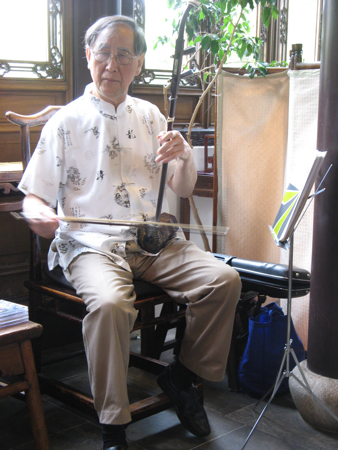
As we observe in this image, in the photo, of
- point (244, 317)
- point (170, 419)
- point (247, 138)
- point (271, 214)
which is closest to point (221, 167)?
point (247, 138)

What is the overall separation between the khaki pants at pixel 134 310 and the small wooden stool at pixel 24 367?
0.21m

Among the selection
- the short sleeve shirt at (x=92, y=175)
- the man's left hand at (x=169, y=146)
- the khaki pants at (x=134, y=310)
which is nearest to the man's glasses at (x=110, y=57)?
the short sleeve shirt at (x=92, y=175)

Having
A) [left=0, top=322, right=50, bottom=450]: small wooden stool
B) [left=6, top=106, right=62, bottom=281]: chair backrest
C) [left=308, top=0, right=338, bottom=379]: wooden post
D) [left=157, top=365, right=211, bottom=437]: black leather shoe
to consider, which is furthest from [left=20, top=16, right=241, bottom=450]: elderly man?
[left=308, top=0, right=338, bottom=379]: wooden post

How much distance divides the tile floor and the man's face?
1383 mm

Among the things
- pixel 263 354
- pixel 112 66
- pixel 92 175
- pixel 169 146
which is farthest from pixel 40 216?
pixel 263 354

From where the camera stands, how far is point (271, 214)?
9.66 ft

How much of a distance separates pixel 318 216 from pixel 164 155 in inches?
27.5

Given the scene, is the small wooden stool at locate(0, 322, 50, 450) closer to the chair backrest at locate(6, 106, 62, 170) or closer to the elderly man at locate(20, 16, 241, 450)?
the elderly man at locate(20, 16, 241, 450)

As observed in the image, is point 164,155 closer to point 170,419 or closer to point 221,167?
point 221,167

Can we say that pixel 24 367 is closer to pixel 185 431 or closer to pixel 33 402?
pixel 33 402

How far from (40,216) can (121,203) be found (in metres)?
0.40

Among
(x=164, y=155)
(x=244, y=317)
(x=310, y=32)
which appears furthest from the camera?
(x=310, y=32)

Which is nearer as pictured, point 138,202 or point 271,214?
point 138,202

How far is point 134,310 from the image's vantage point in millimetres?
1823
